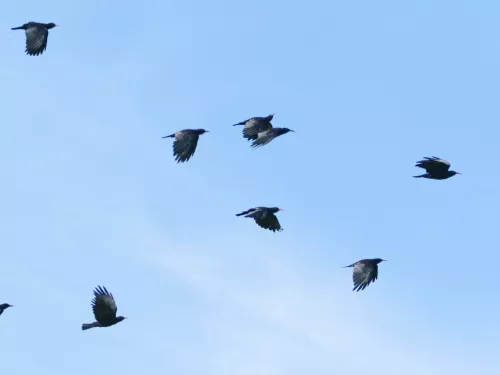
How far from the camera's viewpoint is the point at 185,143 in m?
47.1

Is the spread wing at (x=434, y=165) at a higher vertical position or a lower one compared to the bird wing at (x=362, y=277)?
higher

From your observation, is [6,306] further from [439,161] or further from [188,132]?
[439,161]

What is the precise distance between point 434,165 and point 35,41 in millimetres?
15995

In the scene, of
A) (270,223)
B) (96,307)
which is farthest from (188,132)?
(96,307)

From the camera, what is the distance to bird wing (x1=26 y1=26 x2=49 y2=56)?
157 ft

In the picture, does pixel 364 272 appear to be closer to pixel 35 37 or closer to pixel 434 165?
pixel 434 165

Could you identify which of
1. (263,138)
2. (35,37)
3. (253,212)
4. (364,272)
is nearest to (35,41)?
(35,37)

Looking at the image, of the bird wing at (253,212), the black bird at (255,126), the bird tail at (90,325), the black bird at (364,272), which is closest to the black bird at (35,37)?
the black bird at (255,126)

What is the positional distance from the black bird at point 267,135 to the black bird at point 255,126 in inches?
14.3

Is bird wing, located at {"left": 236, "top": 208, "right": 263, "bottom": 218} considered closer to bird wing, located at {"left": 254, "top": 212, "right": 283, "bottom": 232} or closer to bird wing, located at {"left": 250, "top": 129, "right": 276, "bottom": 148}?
bird wing, located at {"left": 254, "top": 212, "right": 283, "bottom": 232}

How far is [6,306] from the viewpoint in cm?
4784

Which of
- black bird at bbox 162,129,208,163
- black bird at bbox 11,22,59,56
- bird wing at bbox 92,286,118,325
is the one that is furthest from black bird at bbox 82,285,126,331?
black bird at bbox 11,22,59,56

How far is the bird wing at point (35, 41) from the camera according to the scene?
1886 inches

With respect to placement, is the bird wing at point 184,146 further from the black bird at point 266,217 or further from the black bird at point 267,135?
the black bird at point 266,217
